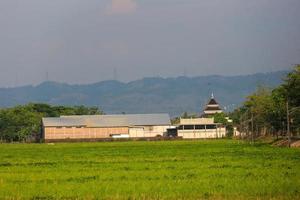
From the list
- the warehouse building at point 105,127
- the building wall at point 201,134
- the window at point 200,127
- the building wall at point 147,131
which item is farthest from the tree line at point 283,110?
the warehouse building at point 105,127

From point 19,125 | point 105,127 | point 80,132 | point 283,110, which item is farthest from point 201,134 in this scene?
point 283,110

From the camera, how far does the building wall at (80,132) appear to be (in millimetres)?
140375

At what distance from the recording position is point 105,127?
482 ft

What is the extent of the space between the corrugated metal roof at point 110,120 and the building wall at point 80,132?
1.07 metres

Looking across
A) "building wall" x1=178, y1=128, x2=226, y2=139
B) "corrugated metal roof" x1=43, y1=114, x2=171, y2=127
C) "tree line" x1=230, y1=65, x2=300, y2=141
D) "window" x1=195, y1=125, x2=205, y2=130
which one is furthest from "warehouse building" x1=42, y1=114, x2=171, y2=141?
"tree line" x1=230, y1=65, x2=300, y2=141

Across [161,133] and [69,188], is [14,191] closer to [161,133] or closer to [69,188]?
[69,188]

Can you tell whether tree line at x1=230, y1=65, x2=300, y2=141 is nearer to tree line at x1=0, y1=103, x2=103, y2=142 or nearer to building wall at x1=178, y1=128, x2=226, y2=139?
building wall at x1=178, y1=128, x2=226, y2=139

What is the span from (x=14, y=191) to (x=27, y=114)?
134919 millimetres

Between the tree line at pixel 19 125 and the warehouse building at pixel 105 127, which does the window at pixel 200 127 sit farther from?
the tree line at pixel 19 125

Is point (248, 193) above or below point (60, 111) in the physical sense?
below

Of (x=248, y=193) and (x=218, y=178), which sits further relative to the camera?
(x=218, y=178)

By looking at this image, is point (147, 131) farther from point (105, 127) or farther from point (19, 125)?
point (19, 125)

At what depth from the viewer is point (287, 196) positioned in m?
18.4

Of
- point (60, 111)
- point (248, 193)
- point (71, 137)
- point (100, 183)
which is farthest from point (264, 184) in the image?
point (60, 111)
